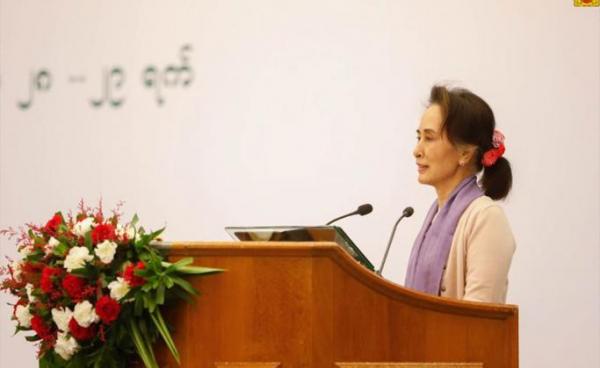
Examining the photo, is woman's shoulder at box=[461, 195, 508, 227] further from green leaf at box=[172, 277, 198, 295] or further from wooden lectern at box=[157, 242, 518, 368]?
green leaf at box=[172, 277, 198, 295]

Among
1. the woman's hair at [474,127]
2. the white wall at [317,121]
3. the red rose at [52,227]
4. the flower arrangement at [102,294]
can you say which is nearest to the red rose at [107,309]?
the flower arrangement at [102,294]

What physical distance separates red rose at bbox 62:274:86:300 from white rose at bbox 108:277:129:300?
0.21 feet

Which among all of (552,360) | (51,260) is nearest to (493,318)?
(51,260)

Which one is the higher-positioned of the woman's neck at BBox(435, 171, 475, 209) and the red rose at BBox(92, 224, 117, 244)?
the woman's neck at BBox(435, 171, 475, 209)

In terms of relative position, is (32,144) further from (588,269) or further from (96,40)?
(588,269)

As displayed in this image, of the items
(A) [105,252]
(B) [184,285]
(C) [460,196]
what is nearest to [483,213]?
(C) [460,196]

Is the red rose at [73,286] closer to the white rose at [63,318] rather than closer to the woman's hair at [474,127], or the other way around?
the white rose at [63,318]

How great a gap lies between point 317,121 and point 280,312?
219 cm

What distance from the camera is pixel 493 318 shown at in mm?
2209

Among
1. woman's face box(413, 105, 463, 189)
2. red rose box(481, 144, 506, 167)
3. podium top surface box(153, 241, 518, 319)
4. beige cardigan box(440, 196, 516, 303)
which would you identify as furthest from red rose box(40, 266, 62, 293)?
red rose box(481, 144, 506, 167)

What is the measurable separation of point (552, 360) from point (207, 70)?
1798 millimetres

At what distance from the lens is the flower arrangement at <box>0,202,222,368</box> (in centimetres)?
206

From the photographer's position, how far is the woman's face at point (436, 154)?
114 inches

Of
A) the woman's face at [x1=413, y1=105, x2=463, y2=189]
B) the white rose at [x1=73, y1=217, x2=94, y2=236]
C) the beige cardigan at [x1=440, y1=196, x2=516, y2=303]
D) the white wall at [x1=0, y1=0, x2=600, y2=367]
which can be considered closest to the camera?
the white rose at [x1=73, y1=217, x2=94, y2=236]
